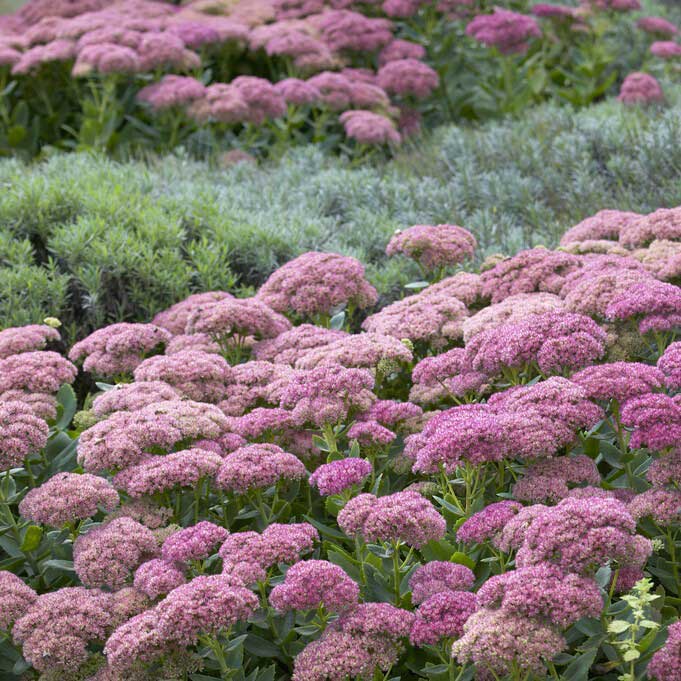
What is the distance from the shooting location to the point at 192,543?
9.29 feet

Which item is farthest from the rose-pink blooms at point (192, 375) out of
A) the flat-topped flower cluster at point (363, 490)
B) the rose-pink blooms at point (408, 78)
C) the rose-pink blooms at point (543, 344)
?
the rose-pink blooms at point (408, 78)

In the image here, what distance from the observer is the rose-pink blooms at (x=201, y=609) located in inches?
97.3

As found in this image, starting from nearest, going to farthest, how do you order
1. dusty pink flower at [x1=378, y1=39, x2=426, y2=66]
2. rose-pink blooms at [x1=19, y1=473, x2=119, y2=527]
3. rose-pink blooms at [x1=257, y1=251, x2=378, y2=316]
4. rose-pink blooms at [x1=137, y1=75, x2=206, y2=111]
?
rose-pink blooms at [x1=19, y1=473, x2=119, y2=527] → rose-pink blooms at [x1=257, y1=251, x2=378, y2=316] → rose-pink blooms at [x1=137, y1=75, x2=206, y2=111] → dusty pink flower at [x1=378, y1=39, x2=426, y2=66]

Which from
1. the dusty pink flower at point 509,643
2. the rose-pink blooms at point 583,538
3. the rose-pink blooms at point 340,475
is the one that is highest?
the rose-pink blooms at point 583,538

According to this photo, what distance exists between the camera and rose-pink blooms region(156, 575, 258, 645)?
97.3 inches

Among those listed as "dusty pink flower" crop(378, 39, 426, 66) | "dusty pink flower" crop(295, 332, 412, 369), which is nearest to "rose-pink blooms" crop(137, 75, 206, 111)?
"dusty pink flower" crop(378, 39, 426, 66)

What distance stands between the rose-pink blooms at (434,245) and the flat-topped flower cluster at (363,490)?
17.1 inches

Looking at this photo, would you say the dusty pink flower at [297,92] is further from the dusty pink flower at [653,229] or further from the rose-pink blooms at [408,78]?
the dusty pink flower at [653,229]

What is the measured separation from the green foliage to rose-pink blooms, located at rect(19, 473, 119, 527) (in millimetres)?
2344

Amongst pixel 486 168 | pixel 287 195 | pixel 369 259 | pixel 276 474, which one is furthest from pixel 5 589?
pixel 486 168

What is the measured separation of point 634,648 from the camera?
2527 millimetres

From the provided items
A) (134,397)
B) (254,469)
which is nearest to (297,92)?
(134,397)

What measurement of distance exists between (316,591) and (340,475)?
553 mm

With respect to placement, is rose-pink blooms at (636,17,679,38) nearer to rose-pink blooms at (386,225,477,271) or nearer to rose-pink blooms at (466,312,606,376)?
rose-pink blooms at (386,225,477,271)
